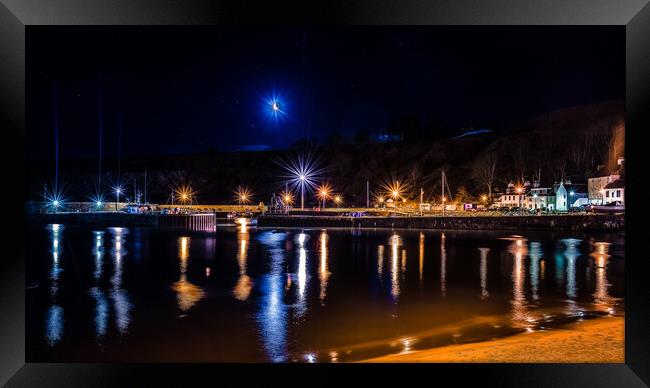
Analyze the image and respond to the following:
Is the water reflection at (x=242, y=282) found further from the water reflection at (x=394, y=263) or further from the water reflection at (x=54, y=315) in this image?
the water reflection at (x=54, y=315)

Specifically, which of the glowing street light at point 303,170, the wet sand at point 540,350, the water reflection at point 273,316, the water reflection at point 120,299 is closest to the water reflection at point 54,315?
the water reflection at point 120,299

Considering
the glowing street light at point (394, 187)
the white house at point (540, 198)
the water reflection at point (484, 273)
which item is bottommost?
the water reflection at point (484, 273)

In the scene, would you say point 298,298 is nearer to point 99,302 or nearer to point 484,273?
point 99,302

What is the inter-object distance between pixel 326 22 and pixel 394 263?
1174 cm

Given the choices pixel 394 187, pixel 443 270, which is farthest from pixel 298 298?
pixel 394 187

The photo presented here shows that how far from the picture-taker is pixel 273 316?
9.05 m

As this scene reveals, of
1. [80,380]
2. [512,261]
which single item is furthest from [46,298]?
[512,261]

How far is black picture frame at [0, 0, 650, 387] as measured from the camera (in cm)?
517

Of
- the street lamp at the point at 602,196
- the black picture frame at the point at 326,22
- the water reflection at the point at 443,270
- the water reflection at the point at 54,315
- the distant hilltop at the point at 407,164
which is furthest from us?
the distant hilltop at the point at 407,164

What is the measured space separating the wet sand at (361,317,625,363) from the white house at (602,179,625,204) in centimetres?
3234

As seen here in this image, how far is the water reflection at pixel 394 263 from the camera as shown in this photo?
11.9 meters

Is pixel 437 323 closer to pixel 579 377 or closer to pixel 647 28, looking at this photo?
pixel 579 377

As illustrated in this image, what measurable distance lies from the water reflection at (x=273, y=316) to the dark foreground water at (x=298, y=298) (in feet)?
0.10

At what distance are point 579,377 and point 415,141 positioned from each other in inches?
2675
